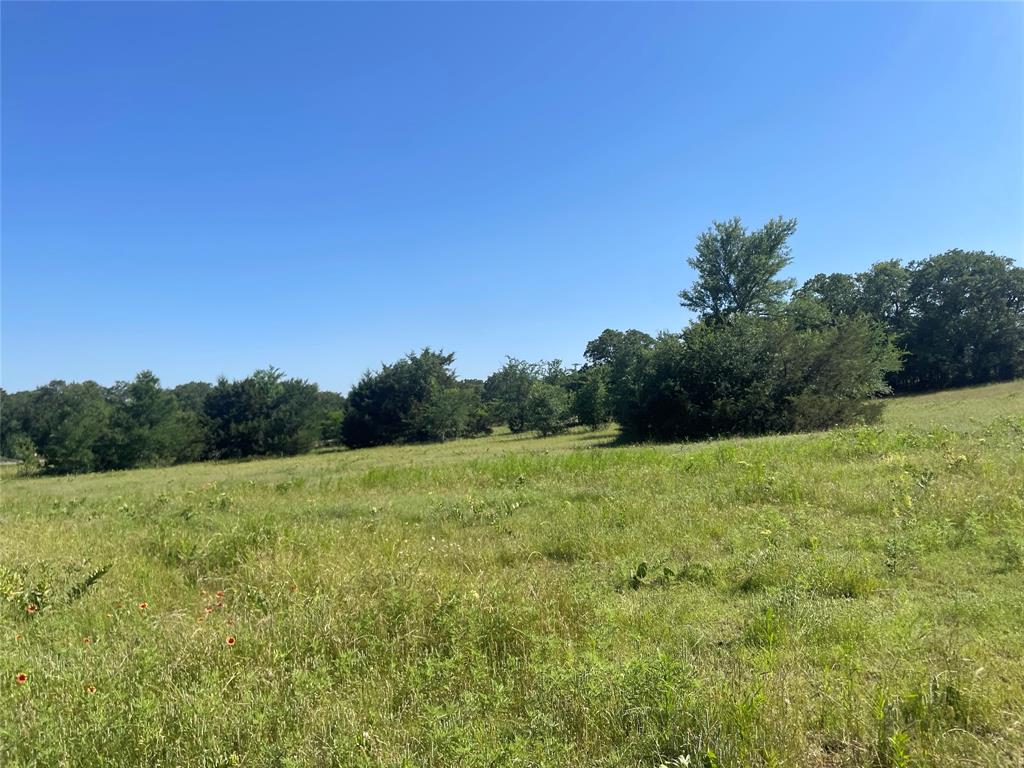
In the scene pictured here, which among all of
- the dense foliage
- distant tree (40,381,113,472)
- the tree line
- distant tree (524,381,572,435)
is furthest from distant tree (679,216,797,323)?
distant tree (40,381,113,472)

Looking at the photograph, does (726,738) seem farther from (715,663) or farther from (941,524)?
(941,524)

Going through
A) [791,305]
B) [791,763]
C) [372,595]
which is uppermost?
[791,305]

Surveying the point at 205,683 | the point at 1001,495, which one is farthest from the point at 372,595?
the point at 1001,495

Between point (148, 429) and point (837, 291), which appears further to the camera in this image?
point (837, 291)

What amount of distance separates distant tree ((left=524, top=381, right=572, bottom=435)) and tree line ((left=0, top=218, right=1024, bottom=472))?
0.13 meters

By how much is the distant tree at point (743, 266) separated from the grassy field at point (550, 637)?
35.9 m

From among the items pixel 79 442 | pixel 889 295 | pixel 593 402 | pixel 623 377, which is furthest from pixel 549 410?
pixel 889 295

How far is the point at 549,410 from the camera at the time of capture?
41844mm

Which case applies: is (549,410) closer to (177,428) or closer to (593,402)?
(593,402)

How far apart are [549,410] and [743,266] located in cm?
1845

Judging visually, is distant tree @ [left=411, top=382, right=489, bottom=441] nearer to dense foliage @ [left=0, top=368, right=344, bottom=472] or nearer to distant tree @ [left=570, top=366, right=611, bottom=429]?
dense foliage @ [left=0, top=368, right=344, bottom=472]

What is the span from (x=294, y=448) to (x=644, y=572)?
42.2 m

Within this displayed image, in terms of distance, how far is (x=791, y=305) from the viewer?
38875 mm

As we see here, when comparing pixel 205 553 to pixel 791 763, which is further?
pixel 205 553
